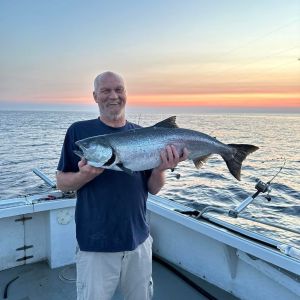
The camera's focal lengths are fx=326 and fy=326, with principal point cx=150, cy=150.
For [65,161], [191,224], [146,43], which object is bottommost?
[191,224]

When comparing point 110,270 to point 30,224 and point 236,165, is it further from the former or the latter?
point 30,224

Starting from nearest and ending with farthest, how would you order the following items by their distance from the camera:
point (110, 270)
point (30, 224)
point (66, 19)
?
point (110, 270), point (30, 224), point (66, 19)

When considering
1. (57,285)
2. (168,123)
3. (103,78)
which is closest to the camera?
(103,78)

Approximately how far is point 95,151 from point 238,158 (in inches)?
62.3

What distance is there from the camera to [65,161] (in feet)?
8.82

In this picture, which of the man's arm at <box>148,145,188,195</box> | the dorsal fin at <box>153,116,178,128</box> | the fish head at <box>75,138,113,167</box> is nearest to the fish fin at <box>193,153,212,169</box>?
the man's arm at <box>148,145,188,195</box>

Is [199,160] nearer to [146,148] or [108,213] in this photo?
[146,148]

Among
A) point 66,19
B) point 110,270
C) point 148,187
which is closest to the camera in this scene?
point 110,270

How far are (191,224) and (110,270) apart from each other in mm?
1631

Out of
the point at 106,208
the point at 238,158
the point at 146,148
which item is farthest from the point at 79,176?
the point at 238,158

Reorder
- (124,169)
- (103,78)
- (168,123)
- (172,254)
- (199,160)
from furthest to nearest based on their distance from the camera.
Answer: (172,254)
(199,160)
(168,123)
(103,78)
(124,169)

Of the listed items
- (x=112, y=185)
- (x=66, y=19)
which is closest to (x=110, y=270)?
(x=112, y=185)

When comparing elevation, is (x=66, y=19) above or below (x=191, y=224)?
above

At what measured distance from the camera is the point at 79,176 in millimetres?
2492
